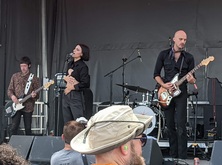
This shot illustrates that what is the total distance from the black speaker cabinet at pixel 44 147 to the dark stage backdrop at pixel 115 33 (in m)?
3.87

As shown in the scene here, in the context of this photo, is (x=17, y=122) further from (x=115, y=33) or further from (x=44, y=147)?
(x=115, y=33)

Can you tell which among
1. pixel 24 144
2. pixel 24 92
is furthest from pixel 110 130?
pixel 24 92

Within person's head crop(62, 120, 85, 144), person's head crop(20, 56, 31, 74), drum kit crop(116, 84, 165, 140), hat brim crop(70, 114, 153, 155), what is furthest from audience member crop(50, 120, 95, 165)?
person's head crop(20, 56, 31, 74)

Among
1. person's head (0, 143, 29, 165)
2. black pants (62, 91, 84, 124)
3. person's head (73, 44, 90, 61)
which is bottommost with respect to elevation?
black pants (62, 91, 84, 124)

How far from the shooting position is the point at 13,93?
26.1 ft

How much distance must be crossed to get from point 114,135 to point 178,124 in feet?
13.9

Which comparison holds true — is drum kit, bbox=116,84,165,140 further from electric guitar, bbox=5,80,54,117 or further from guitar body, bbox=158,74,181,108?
electric guitar, bbox=5,80,54,117

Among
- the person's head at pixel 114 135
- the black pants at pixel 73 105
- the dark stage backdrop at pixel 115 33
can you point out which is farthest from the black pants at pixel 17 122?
the person's head at pixel 114 135

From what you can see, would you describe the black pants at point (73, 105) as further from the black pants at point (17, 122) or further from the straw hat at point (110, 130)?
the straw hat at point (110, 130)

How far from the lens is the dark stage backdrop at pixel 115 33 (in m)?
8.86

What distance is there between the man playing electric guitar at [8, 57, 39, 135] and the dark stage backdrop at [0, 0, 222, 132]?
1205 millimetres

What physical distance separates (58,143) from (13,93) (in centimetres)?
293

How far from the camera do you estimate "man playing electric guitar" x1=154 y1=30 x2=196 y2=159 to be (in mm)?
5930

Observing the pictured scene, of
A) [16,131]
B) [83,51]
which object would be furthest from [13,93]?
[83,51]
